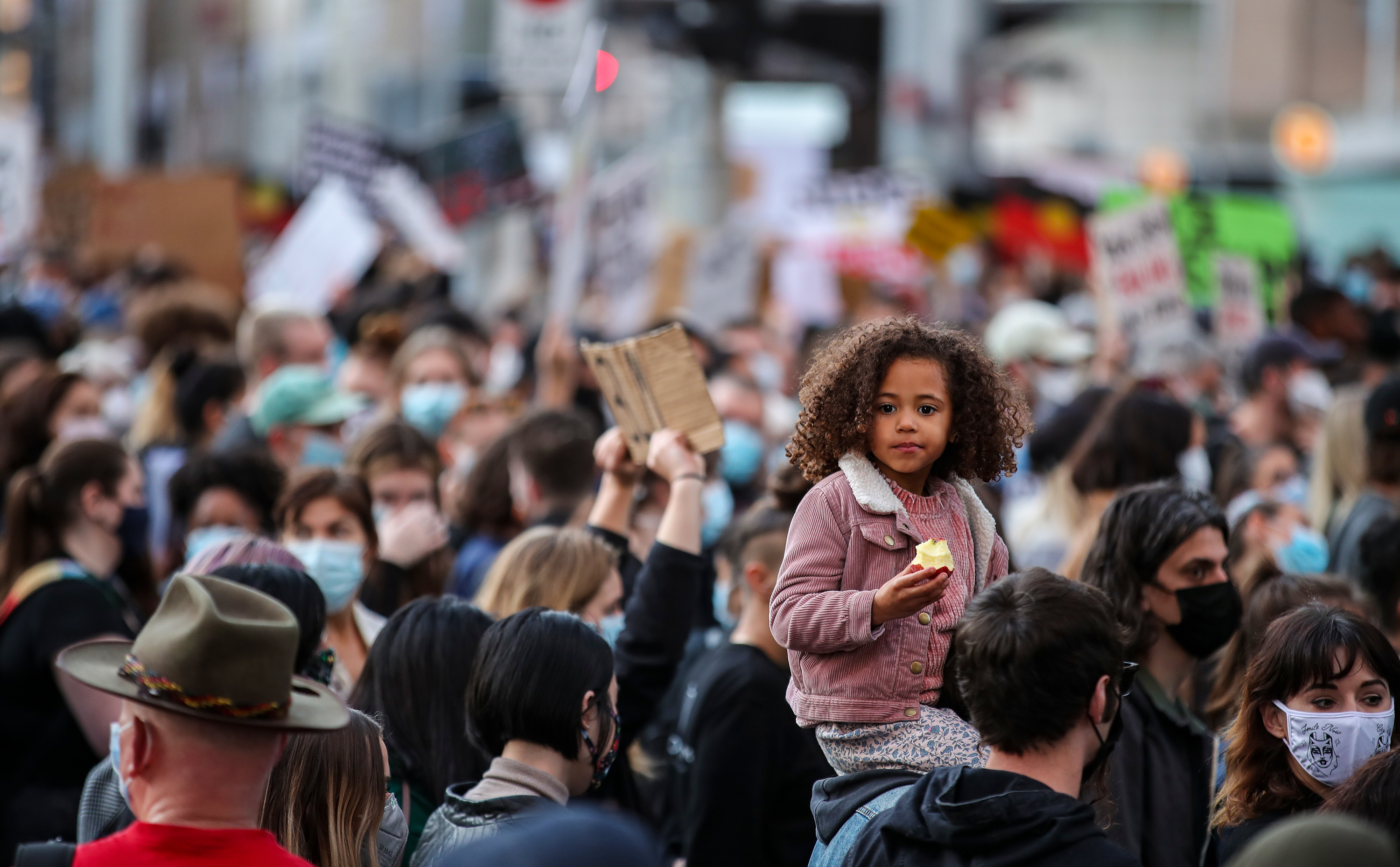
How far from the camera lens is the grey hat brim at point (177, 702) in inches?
103

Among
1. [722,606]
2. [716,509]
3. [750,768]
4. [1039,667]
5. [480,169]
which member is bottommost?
[722,606]

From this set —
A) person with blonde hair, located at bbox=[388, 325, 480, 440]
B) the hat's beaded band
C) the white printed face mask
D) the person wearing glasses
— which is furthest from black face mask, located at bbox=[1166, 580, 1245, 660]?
person with blonde hair, located at bbox=[388, 325, 480, 440]

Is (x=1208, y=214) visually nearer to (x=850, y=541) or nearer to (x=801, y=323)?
(x=801, y=323)

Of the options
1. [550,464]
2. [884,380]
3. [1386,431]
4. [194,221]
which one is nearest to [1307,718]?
[884,380]

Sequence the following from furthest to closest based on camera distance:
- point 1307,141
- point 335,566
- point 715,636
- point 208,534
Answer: point 1307,141 < point 208,534 < point 715,636 < point 335,566

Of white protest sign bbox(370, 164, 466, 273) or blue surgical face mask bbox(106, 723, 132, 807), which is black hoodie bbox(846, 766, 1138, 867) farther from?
white protest sign bbox(370, 164, 466, 273)

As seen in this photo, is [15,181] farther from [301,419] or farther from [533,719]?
[533,719]

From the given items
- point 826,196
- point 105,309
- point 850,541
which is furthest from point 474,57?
point 850,541

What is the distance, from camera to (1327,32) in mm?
39250

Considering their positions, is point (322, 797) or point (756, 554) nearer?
point (322, 797)

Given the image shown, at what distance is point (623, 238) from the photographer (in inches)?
400

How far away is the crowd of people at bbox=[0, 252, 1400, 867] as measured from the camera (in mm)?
2736

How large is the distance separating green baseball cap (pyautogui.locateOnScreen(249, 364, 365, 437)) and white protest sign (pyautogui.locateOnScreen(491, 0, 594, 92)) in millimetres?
3834

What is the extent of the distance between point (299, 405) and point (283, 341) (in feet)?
4.02
